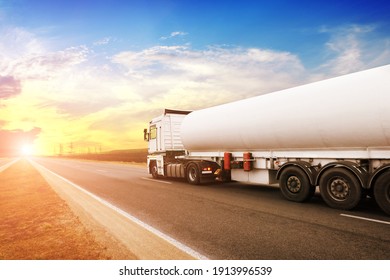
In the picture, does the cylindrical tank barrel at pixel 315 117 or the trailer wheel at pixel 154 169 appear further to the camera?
the trailer wheel at pixel 154 169

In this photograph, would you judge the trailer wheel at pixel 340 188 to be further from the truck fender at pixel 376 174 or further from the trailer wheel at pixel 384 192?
the trailer wheel at pixel 384 192

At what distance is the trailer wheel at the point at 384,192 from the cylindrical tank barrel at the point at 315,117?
74cm

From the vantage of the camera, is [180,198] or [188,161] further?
[188,161]

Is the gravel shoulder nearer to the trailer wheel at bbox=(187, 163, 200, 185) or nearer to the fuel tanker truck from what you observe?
the fuel tanker truck

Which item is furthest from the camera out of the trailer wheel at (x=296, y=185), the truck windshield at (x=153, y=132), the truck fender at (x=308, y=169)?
the truck windshield at (x=153, y=132)

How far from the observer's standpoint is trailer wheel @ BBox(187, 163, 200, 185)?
1283cm

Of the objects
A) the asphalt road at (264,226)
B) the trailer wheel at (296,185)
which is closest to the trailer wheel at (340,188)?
the asphalt road at (264,226)

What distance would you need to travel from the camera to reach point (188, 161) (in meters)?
14.4

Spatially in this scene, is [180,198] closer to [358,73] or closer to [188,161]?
[188,161]

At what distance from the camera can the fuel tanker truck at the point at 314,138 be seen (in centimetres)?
670

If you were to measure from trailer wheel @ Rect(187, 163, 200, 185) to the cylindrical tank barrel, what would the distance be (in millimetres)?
2024

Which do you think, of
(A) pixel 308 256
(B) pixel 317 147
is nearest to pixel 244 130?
(B) pixel 317 147

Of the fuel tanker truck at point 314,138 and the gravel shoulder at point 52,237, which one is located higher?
the fuel tanker truck at point 314,138
